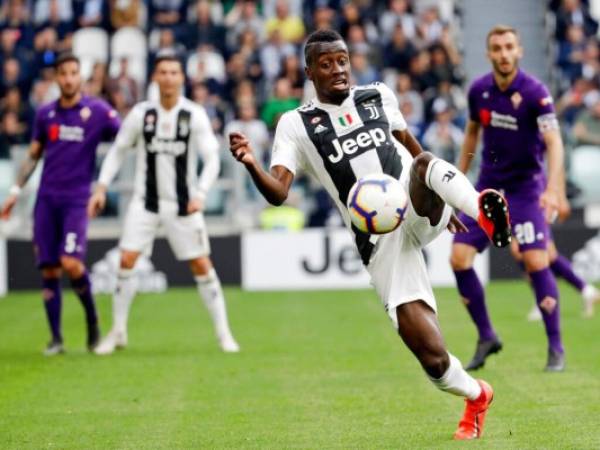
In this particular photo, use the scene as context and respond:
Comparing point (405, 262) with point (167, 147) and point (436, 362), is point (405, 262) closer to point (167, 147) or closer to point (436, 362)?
point (436, 362)

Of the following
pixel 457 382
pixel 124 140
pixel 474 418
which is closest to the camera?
pixel 457 382

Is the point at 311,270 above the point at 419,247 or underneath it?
underneath

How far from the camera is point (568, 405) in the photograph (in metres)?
8.54

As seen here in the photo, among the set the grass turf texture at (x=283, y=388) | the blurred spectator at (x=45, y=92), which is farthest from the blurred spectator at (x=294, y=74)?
the grass turf texture at (x=283, y=388)

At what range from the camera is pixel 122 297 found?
40.7ft

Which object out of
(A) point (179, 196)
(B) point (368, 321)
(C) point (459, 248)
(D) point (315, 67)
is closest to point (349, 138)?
(D) point (315, 67)

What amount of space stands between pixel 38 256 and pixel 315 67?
5.37 m

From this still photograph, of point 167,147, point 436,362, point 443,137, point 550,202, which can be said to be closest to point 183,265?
point 443,137

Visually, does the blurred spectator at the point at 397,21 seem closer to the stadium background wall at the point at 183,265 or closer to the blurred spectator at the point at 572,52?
the blurred spectator at the point at 572,52

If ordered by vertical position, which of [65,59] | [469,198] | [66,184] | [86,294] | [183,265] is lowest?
[183,265]

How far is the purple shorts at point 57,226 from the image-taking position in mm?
12094

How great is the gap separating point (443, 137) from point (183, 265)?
13.7 feet

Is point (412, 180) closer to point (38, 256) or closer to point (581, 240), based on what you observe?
point (38, 256)

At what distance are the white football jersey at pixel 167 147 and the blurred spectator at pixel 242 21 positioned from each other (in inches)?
449
